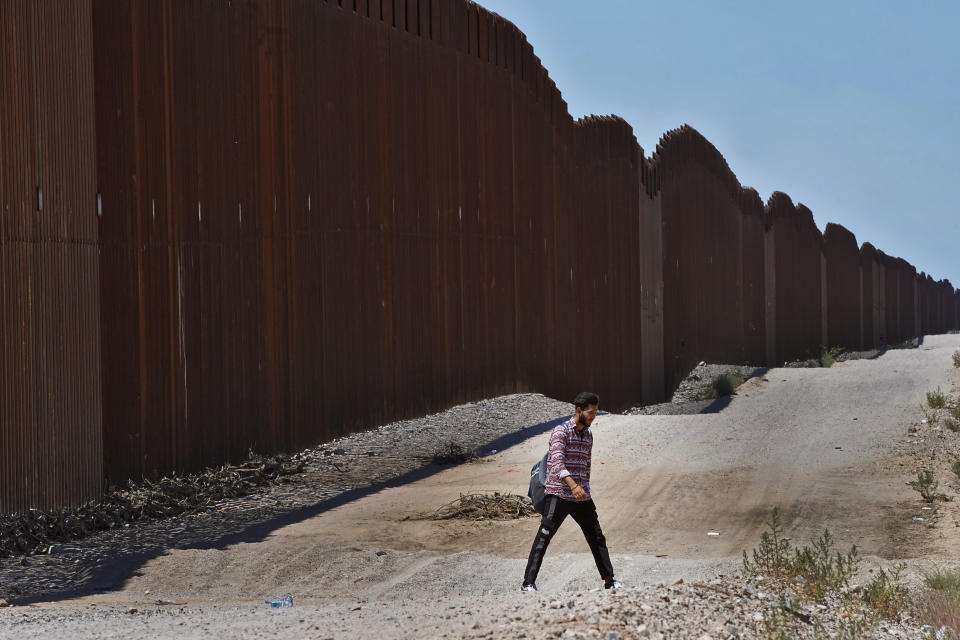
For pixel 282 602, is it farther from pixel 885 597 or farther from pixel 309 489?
pixel 309 489

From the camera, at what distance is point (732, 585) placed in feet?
24.4

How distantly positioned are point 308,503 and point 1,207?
157 inches

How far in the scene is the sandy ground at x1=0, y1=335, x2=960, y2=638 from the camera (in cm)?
703

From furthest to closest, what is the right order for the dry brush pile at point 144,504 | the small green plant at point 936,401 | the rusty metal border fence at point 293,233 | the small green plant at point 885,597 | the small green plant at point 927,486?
the small green plant at point 936,401, the small green plant at point 927,486, the rusty metal border fence at point 293,233, the dry brush pile at point 144,504, the small green plant at point 885,597

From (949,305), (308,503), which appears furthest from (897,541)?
(949,305)

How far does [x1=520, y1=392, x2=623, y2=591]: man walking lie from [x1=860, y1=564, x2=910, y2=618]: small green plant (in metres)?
1.58

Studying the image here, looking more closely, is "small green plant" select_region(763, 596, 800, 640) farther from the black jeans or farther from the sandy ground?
the sandy ground

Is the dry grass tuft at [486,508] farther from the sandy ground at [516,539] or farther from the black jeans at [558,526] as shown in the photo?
the black jeans at [558,526]

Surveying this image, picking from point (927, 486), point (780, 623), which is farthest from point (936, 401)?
point (780, 623)

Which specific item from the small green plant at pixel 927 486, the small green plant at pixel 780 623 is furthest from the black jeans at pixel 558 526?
the small green plant at pixel 927 486

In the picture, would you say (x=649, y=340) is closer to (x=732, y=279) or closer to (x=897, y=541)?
(x=732, y=279)

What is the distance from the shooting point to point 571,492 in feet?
25.9

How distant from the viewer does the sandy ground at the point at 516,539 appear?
703 cm

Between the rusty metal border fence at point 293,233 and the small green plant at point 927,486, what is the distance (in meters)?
6.59
